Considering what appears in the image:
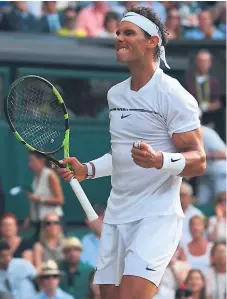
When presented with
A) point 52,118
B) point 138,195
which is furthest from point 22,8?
point 138,195

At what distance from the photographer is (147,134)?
6.00 meters

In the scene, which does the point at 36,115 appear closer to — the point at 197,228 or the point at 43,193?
the point at 43,193

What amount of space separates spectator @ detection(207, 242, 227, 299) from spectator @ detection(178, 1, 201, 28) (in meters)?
4.27

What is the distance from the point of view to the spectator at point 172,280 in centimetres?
1004

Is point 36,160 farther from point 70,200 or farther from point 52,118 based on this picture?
point 52,118

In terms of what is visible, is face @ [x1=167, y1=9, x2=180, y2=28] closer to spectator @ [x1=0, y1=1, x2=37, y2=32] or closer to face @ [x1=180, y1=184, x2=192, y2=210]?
spectator @ [x1=0, y1=1, x2=37, y2=32]

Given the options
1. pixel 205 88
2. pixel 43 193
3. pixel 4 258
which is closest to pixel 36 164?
pixel 43 193

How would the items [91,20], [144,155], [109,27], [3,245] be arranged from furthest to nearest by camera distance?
[91,20]
[109,27]
[3,245]
[144,155]

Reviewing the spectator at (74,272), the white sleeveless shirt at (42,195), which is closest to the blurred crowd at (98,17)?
the white sleeveless shirt at (42,195)

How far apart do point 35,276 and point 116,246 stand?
147 inches

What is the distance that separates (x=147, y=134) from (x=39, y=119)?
1.02 meters

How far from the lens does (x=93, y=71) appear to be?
469 inches

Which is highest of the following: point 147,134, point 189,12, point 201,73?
point 189,12

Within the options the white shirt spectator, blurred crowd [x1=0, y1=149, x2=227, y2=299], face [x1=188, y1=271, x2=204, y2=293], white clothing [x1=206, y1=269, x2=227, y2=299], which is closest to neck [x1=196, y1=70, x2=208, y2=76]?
blurred crowd [x1=0, y1=149, x2=227, y2=299]
